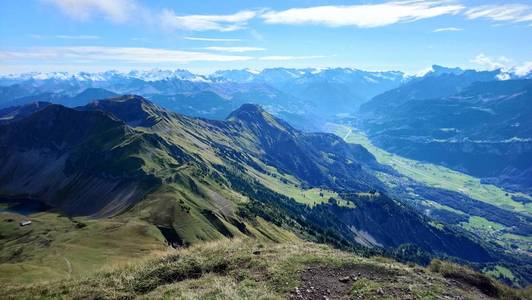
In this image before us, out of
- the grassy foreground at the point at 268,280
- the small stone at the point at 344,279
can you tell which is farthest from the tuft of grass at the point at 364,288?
the small stone at the point at 344,279

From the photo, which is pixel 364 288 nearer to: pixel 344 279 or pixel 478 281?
pixel 344 279

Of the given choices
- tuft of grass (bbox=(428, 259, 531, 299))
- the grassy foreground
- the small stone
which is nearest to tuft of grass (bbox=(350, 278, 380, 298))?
the grassy foreground

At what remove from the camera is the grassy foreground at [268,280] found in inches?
1320

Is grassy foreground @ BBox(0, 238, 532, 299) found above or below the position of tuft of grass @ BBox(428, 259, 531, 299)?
above

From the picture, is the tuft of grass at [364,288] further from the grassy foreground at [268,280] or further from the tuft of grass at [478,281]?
the tuft of grass at [478,281]

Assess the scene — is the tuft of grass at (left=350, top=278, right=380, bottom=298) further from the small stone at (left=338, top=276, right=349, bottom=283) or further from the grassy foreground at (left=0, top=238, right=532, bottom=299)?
the small stone at (left=338, top=276, right=349, bottom=283)

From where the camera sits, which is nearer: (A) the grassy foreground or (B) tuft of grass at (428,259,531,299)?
(A) the grassy foreground

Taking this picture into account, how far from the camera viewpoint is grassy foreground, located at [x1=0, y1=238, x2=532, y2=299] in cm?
3353

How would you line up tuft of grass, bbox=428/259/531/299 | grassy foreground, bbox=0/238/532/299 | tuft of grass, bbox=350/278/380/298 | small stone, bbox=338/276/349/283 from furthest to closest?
tuft of grass, bbox=428/259/531/299
small stone, bbox=338/276/349/283
grassy foreground, bbox=0/238/532/299
tuft of grass, bbox=350/278/380/298

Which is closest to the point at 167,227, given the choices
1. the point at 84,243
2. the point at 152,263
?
the point at 84,243

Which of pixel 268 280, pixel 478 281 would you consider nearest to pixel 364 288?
pixel 268 280

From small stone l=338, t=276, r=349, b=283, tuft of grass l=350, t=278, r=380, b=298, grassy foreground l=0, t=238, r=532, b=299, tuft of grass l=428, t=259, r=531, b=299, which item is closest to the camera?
tuft of grass l=350, t=278, r=380, b=298

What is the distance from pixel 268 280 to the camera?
35.6 m

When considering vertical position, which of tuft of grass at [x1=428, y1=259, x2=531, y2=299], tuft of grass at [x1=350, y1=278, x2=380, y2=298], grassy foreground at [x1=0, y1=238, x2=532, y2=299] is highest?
tuft of grass at [x1=350, y1=278, x2=380, y2=298]
